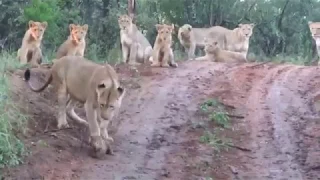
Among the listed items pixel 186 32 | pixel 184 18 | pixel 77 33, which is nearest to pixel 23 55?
pixel 77 33

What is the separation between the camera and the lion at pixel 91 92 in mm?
8523

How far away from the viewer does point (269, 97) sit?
41.4 feet

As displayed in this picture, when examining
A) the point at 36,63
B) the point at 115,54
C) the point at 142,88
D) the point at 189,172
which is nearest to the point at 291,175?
the point at 189,172

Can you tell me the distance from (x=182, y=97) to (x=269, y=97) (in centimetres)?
157

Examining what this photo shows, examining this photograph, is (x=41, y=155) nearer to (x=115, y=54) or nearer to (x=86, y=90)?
(x=86, y=90)

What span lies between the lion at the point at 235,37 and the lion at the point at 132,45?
373 centimetres

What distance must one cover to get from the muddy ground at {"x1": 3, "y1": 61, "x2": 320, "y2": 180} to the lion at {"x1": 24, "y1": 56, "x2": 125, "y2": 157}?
0.24 metres

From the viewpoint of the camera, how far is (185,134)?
1016 centimetres

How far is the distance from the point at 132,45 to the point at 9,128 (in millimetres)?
8624

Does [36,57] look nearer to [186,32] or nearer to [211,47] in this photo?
[211,47]

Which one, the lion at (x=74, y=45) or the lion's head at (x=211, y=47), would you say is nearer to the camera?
the lion at (x=74, y=45)

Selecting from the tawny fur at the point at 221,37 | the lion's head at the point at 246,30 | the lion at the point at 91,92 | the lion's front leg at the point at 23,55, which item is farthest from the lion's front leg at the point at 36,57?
the lion's head at the point at 246,30

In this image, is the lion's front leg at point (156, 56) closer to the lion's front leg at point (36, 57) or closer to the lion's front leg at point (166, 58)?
the lion's front leg at point (166, 58)

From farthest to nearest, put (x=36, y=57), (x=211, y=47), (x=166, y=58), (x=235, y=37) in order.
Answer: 1. (x=235, y=37)
2. (x=211, y=47)
3. (x=166, y=58)
4. (x=36, y=57)
